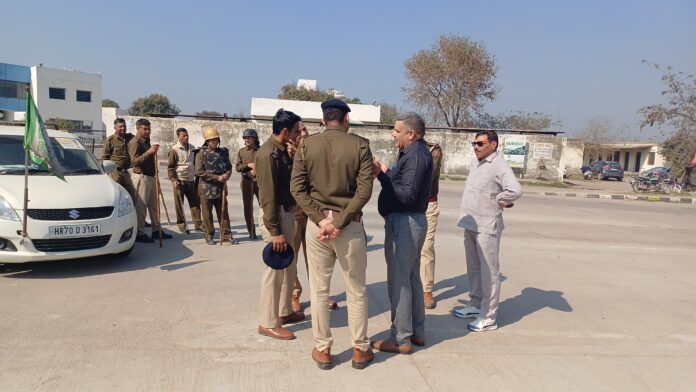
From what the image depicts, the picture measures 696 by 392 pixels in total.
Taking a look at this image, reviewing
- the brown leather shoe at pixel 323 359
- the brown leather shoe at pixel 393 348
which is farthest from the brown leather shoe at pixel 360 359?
the brown leather shoe at pixel 393 348

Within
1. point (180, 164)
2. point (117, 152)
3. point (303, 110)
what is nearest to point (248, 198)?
point (180, 164)

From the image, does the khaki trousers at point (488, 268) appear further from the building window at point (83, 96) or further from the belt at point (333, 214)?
the building window at point (83, 96)

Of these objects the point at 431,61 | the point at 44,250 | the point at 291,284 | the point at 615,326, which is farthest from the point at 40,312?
the point at 431,61

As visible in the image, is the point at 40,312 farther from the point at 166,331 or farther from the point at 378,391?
the point at 378,391

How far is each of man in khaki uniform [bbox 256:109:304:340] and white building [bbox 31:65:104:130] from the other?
50.1m

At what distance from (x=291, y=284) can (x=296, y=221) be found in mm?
580

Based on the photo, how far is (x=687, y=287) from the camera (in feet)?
21.5

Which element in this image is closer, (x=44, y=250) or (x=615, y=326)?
(x=615, y=326)

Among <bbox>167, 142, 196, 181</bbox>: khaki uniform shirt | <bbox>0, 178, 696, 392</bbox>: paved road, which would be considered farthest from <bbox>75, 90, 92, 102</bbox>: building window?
<bbox>0, 178, 696, 392</bbox>: paved road

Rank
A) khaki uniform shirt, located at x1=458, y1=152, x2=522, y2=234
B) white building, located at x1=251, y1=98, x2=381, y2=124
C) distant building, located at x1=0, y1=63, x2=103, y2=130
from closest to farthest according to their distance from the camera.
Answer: khaki uniform shirt, located at x1=458, y1=152, x2=522, y2=234
white building, located at x1=251, y1=98, x2=381, y2=124
distant building, located at x1=0, y1=63, x2=103, y2=130

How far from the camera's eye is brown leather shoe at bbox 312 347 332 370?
11.9 feet

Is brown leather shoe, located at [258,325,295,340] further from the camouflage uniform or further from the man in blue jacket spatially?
the camouflage uniform

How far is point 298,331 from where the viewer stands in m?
4.39

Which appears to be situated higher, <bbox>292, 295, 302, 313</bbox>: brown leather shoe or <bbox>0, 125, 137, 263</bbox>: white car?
<bbox>0, 125, 137, 263</bbox>: white car
